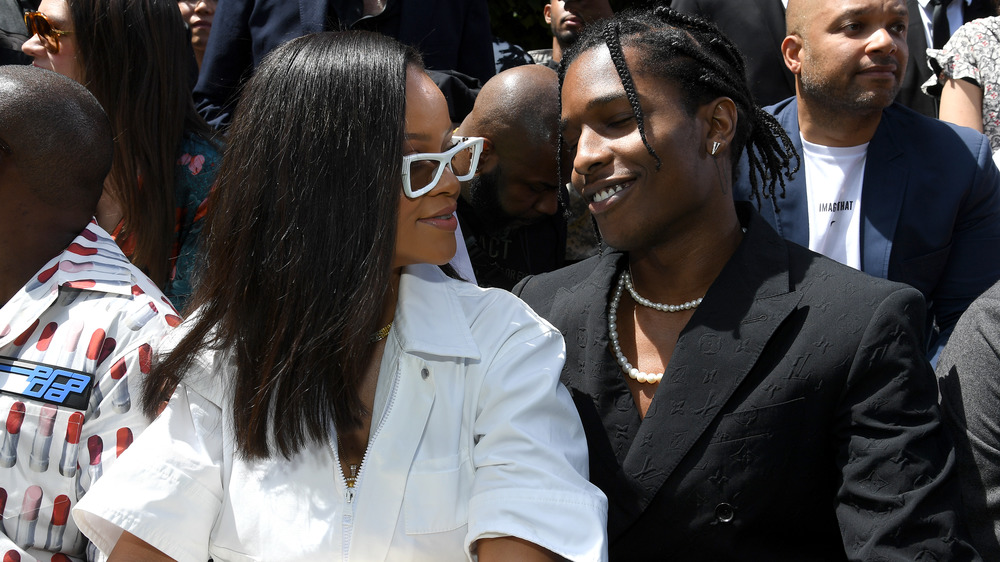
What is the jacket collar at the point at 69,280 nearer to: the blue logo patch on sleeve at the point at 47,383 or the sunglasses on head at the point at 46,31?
the blue logo patch on sleeve at the point at 47,383

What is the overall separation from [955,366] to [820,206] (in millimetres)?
1170

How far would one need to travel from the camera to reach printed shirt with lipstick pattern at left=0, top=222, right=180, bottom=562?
7.12ft

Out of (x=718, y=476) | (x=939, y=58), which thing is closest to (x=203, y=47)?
(x=939, y=58)

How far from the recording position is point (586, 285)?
8.46 ft

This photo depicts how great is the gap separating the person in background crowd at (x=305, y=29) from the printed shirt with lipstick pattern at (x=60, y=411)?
1702 millimetres

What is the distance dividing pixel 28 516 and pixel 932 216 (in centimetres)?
279

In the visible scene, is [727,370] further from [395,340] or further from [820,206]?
[820,206]

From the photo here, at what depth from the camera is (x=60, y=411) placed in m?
2.17

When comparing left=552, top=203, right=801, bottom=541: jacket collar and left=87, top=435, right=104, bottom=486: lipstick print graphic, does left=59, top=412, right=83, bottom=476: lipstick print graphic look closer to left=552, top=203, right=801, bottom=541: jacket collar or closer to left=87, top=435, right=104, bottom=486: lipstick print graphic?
left=87, top=435, right=104, bottom=486: lipstick print graphic

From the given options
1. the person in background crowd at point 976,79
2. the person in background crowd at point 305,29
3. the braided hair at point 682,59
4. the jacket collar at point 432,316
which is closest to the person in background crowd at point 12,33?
the person in background crowd at point 305,29

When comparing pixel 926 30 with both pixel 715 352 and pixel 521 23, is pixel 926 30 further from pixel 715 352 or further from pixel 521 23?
pixel 521 23

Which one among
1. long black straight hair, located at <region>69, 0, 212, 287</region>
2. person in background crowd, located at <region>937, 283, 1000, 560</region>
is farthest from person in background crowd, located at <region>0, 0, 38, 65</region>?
person in background crowd, located at <region>937, 283, 1000, 560</region>

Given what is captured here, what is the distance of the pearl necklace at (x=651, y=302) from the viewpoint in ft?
7.97

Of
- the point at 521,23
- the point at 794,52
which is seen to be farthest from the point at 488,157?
the point at 521,23
